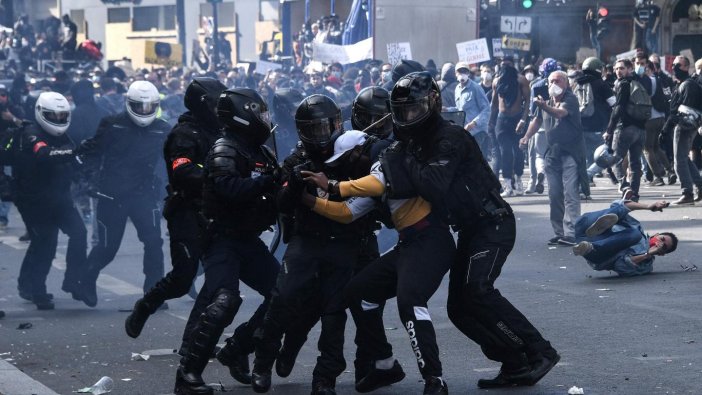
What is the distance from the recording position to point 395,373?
7262 mm

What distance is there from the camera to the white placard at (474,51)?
24969 millimetres

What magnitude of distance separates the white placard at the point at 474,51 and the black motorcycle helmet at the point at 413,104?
18271 millimetres

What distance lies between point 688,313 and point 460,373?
2.23 m

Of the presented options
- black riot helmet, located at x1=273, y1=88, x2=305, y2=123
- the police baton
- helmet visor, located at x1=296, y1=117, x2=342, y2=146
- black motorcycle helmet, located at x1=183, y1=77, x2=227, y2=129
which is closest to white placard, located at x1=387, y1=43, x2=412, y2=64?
black riot helmet, located at x1=273, y1=88, x2=305, y2=123

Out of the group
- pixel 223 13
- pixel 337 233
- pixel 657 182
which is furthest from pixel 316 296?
pixel 223 13

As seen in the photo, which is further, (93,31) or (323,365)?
(93,31)

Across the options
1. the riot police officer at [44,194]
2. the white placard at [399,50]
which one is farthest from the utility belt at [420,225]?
the white placard at [399,50]

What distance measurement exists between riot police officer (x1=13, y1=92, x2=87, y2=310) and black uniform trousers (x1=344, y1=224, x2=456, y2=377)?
4586mm

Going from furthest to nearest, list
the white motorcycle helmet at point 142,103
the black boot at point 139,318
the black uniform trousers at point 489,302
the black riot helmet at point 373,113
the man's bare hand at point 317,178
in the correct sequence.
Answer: the white motorcycle helmet at point 142,103
the black boot at point 139,318
the black riot helmet at point 373,113
the black uniform trousers at point 489,302
the man's bare hand at point 317,178

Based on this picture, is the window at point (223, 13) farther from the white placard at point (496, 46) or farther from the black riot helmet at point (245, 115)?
the black riot helmet at point (245, 115)

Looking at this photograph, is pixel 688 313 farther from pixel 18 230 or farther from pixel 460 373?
pixel 18 230

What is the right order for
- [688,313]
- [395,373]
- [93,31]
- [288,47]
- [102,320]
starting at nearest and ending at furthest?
[395,373] < [688,313] < [102,320] < [288,47] < [93,31]

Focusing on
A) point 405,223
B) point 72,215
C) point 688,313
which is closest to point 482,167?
point 405,223

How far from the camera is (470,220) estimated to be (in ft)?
23.2
